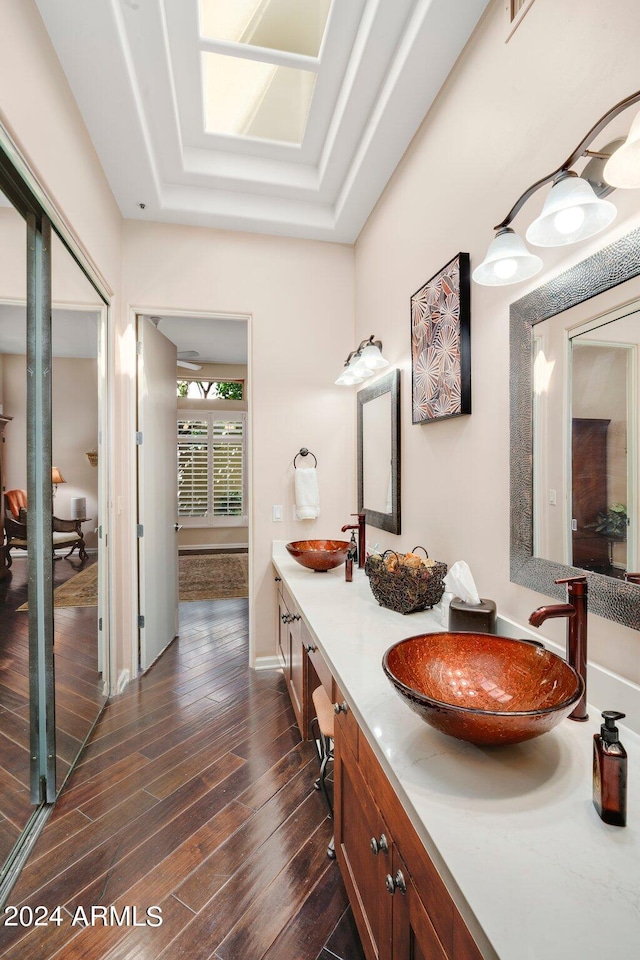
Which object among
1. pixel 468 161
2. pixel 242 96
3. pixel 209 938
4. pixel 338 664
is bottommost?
pixel 209 938

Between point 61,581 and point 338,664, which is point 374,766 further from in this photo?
point 61,581

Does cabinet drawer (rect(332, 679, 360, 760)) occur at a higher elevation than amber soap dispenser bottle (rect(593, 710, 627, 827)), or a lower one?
lower

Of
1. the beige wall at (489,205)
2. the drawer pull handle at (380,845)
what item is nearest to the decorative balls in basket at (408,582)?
the beige wall at (489,205)

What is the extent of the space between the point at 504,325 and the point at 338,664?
1.17 m

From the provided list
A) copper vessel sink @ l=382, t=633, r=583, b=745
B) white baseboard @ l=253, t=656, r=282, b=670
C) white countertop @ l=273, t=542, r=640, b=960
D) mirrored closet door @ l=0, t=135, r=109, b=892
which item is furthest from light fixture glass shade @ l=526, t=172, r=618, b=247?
white baseboard @ l=253, t=656, r=282, b=670

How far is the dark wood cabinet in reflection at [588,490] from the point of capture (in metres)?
1.09

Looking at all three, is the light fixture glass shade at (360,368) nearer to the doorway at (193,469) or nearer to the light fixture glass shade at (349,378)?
the light fixture glass shade at (349,378)

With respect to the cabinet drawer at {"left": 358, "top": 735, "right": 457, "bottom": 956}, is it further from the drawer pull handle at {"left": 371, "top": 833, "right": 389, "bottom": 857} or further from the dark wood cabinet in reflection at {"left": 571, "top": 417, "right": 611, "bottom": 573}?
the dark wood cabinet in reflection at {"left": 571, "top": 417, "right": 611, "bottom": 573}

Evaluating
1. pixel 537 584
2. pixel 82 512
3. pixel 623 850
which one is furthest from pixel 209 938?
pixel 82 512

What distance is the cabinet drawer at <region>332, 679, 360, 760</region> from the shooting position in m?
1.18

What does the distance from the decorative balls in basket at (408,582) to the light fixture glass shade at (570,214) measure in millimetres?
1116

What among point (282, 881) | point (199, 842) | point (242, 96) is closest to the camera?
point (282, 881)

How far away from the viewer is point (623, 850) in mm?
702

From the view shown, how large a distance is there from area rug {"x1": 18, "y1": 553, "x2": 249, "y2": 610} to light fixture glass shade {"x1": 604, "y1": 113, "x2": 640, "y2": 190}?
2071mm
